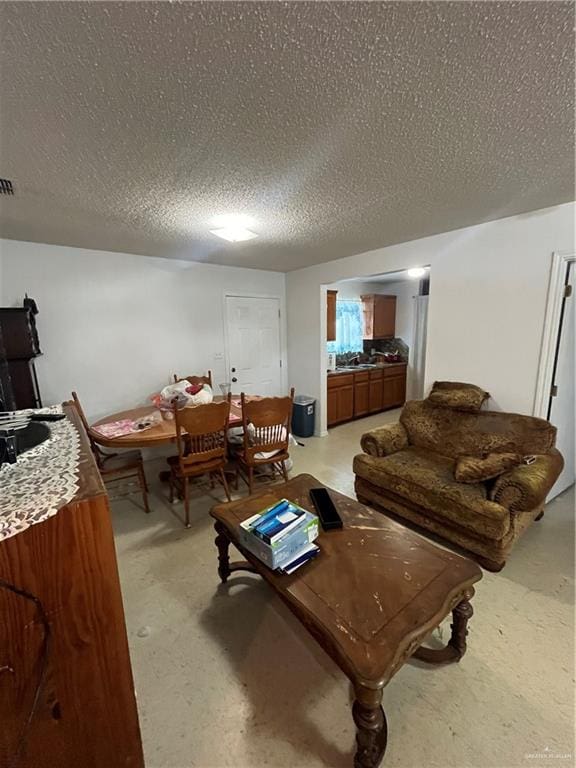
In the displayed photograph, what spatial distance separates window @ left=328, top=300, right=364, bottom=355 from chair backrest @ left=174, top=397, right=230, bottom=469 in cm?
344

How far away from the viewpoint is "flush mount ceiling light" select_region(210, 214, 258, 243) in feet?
7.82

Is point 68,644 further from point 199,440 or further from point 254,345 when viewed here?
point 254,345

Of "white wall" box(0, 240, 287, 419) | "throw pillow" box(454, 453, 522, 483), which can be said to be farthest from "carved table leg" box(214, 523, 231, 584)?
"white wall" box(0, 240, 287, 419)

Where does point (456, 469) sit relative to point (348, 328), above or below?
below

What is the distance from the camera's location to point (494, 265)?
2588 mm

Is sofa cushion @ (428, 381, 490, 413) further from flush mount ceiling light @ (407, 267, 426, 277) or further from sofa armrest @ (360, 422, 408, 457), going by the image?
flush mount ceiling light @ (407, 267, 426, 277)

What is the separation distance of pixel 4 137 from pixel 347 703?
282 cm

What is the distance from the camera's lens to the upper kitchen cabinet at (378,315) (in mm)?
5617

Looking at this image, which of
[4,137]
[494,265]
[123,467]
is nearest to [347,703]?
[123,467]

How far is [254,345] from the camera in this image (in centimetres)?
455

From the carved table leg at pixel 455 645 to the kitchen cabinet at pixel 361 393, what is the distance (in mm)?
3724

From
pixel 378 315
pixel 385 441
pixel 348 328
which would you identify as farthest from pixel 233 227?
pixel 378 315

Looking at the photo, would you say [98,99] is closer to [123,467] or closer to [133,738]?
[133,738]

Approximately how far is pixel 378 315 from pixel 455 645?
16.4 feet
